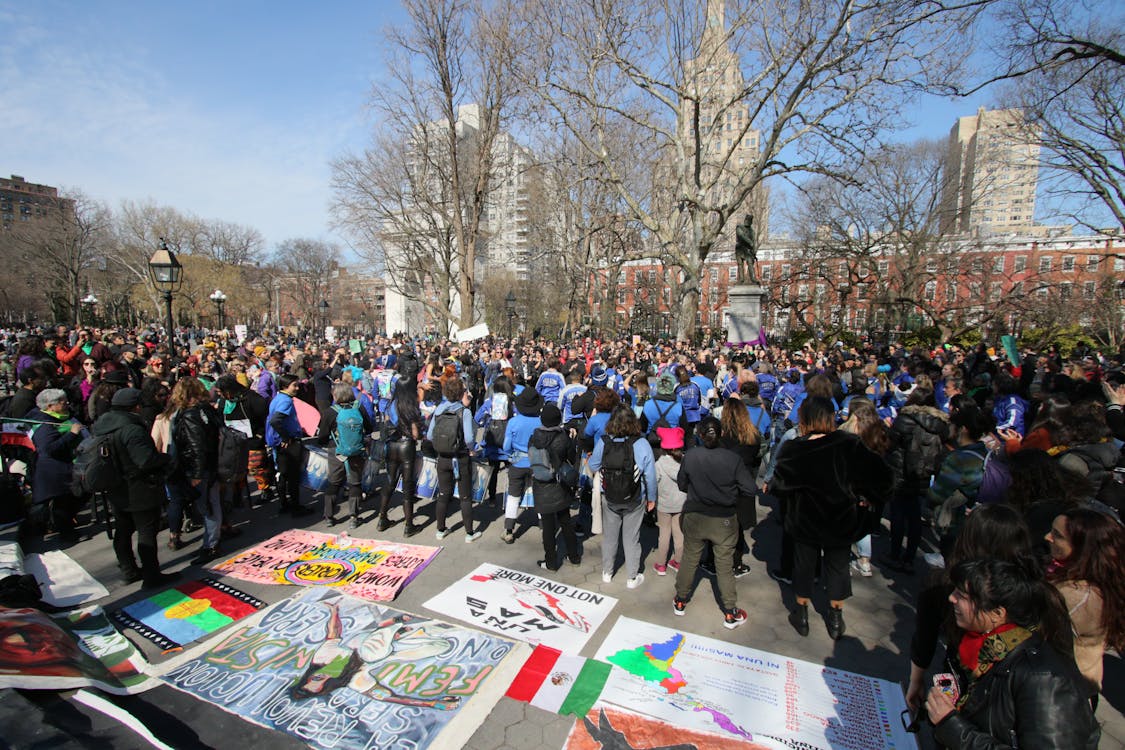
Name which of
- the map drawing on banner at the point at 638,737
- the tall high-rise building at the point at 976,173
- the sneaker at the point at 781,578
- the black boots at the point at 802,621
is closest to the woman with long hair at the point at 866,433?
the sneaker at the point at 781,578

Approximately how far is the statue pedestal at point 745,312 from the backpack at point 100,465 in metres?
16.0

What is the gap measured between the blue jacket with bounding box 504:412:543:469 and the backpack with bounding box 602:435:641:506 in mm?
1149

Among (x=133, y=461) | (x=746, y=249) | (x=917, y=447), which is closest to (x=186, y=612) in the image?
(x=133, y=461)

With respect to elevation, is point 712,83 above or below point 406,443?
above

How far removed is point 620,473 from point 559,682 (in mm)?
1712

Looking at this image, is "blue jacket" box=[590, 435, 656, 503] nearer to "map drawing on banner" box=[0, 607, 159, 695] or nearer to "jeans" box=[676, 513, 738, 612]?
"jeans" box=[676, 513, 738, 612]

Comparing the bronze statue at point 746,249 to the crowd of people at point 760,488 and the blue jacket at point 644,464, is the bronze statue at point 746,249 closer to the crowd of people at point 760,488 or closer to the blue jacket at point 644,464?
the crowd of people at point 760,488

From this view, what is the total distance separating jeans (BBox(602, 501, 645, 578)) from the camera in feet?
16.2

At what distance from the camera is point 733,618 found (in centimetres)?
438

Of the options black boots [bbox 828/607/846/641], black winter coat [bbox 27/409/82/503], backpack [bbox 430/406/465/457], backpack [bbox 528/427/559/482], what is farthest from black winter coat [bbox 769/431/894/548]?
black winter coat [bbox 27/409/82/503]

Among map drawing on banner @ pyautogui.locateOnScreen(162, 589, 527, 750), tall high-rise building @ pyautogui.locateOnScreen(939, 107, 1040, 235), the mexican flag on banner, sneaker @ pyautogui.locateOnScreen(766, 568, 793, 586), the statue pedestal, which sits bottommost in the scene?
sneaker @ pyautogui.locateOnScreen(766, 568, 793, 586)

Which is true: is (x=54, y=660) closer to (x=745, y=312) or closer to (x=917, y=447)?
(x=917, y=447)

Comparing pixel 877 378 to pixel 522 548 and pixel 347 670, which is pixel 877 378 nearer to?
pixel 522 548

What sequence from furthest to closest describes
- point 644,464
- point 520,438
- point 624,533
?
point 520,438 → point 624,533 → point 644,464
